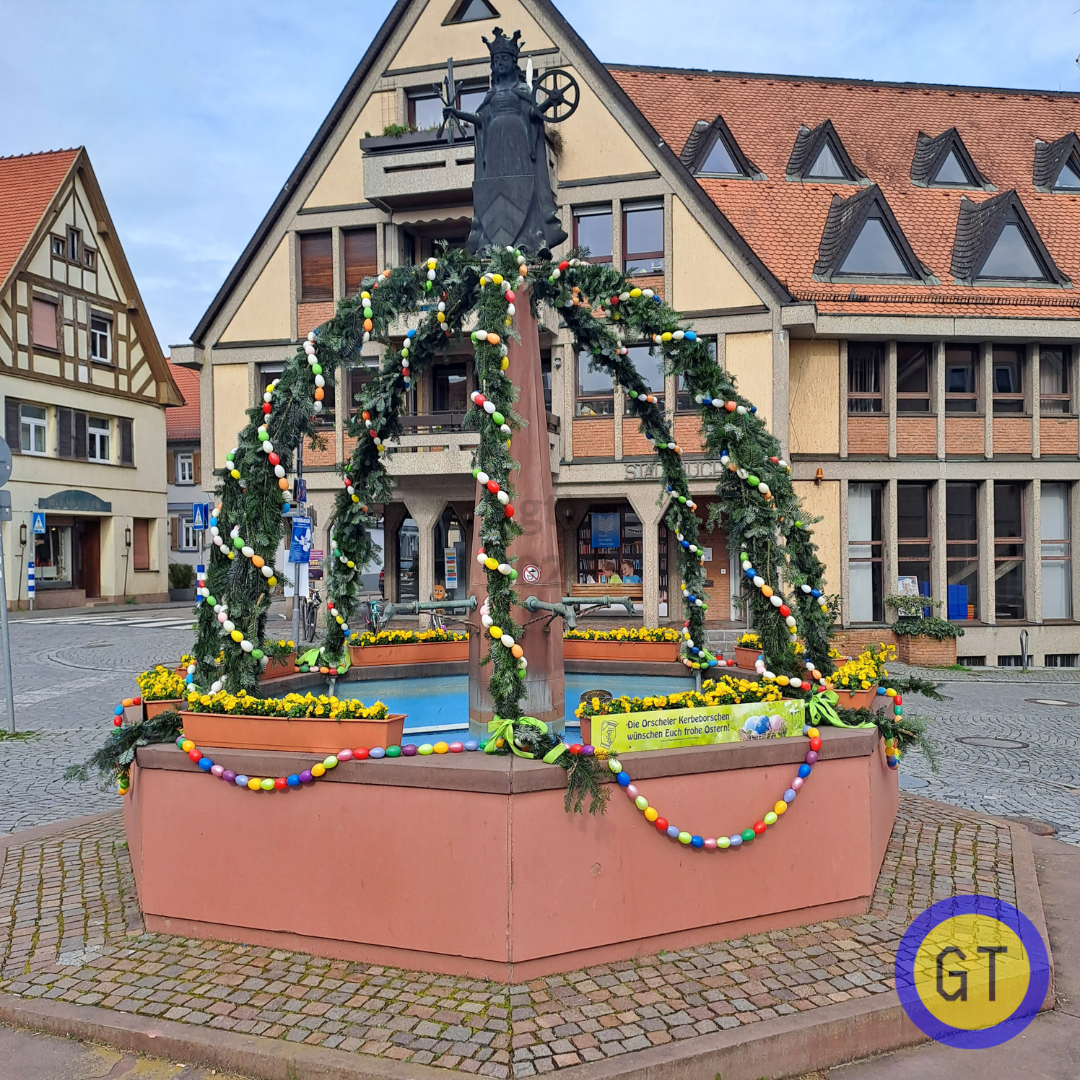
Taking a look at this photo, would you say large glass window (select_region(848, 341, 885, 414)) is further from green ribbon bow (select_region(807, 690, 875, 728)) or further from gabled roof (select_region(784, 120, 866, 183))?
green ribbon bow (select_region(807, 690, 875, 728))

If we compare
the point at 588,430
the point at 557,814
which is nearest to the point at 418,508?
the point at 588,430

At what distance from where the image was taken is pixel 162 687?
6.61m

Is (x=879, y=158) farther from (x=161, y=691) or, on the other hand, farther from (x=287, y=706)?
(x=287, y=706)

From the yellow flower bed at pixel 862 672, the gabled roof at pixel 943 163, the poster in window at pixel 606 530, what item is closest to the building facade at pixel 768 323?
the gabled roof at pixel 943 163

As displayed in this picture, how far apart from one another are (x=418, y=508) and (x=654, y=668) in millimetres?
13564

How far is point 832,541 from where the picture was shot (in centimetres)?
2080

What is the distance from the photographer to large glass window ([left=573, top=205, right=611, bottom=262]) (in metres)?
21.4

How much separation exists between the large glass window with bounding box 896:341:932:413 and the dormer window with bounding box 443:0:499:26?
11441mm

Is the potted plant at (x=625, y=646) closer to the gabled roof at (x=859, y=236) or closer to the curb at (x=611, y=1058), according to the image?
the curb at (x=611, y=1058)

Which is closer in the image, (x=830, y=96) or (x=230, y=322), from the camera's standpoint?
(x=230, y=322)

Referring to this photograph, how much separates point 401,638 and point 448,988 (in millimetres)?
5056

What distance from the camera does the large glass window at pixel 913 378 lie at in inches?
822

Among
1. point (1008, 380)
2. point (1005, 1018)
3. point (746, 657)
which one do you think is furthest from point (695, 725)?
point (1008, 380)

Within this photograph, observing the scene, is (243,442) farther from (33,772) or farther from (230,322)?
(230,322)
